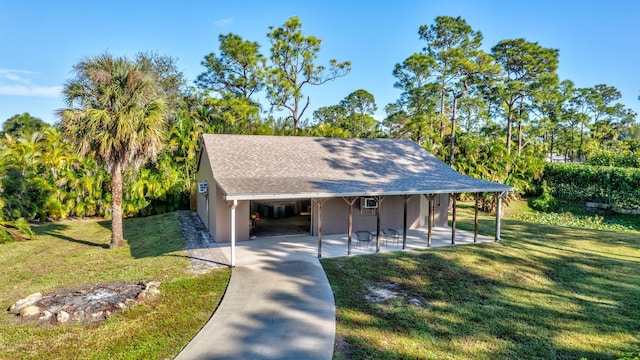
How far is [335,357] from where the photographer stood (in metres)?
5.42

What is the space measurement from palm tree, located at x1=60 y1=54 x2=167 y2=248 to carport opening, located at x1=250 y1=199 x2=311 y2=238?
5009 millimetres

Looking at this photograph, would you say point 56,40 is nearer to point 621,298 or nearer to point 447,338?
point 447,338

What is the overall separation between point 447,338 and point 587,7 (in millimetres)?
18497

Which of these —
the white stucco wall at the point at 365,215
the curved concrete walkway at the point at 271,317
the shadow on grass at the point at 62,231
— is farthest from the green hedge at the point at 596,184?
the shadow on grass at the point at 62,231

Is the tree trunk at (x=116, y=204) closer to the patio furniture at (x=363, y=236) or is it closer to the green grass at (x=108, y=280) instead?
the green grass at (x=108, y=280)

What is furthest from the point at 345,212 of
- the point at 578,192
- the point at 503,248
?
the point at 578,192

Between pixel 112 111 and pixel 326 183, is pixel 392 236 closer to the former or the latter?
pixel 326 183

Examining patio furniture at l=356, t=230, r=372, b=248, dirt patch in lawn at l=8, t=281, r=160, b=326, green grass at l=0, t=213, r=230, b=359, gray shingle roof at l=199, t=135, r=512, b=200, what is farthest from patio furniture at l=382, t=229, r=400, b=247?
dirt patch in lawn at l=8, t=281, r=160, b=326

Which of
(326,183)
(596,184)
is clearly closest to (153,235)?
(326,183)

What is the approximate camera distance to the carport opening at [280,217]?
46.1 feet

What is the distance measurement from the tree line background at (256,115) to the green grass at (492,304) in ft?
29.2

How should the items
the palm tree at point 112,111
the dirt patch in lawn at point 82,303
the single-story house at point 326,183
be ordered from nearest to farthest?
1. the dirt patch in lawn at point 82,303
2. the palm tree at point 112,111
3. the single-story house at point 326,183

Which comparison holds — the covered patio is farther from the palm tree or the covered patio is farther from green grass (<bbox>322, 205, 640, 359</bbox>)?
the palm tree

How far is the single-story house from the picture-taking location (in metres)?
11.0
